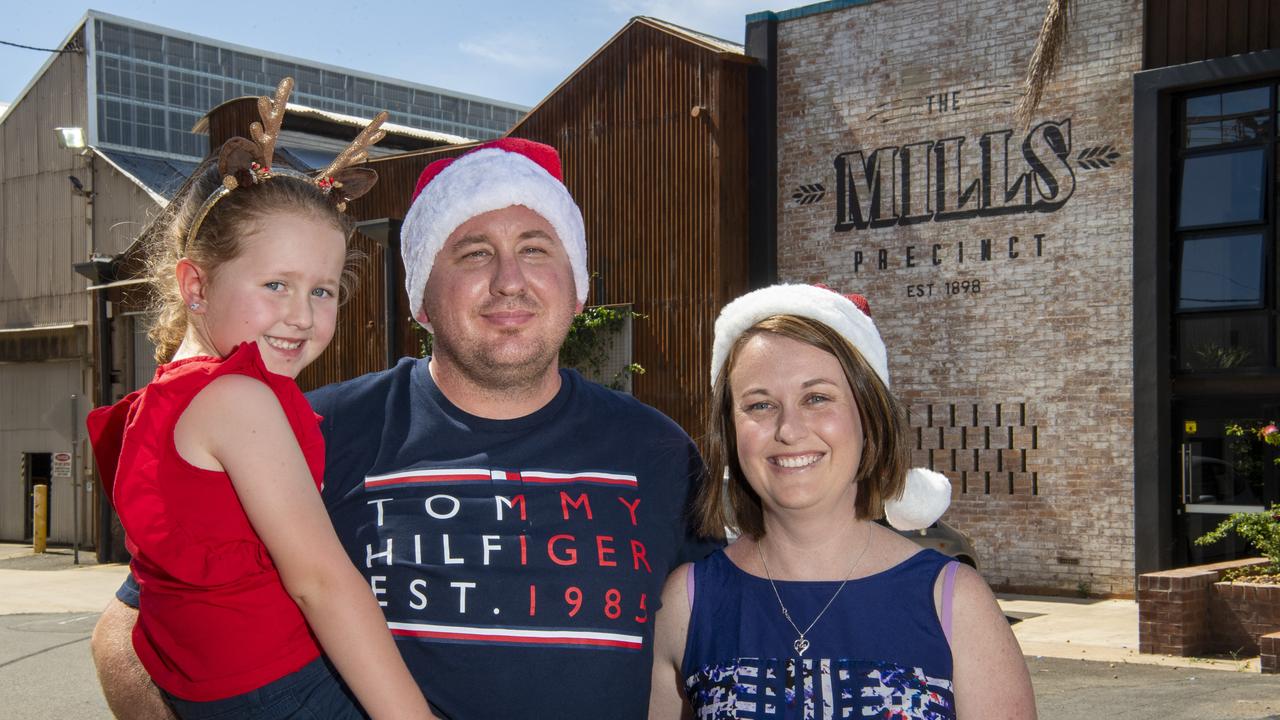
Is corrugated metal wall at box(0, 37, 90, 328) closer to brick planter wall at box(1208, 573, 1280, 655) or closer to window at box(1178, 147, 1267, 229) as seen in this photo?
window at box(1178, 147, 1267, 229)

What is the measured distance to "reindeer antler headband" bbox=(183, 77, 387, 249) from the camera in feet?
8.17

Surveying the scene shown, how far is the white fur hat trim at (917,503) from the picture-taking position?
301 cm

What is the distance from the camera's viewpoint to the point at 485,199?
2.91 m

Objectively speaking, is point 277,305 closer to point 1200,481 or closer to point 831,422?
point 831,422

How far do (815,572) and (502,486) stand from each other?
72 centimetres

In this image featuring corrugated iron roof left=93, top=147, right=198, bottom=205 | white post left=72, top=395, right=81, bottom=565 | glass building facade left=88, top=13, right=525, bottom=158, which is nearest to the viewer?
white post left=72, top=395, right=81, bottom=565

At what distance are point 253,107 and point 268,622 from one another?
19705mm

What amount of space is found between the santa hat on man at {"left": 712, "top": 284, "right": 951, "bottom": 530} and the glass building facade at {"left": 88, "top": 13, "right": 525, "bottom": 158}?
2035 centimetres

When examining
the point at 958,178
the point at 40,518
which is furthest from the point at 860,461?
the point at 40,518

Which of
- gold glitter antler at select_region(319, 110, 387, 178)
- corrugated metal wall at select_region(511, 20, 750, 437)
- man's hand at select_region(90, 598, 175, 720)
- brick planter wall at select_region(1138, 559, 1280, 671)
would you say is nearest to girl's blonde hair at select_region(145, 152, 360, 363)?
gold glitter antler at select_region(319, 110, 387, 178)

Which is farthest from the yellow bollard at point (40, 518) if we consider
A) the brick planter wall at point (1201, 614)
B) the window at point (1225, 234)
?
the brick planter wall at point (1201, 614)

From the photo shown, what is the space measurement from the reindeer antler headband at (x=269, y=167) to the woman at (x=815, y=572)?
0.90 m

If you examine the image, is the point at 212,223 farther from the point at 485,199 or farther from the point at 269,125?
the point at 485,199

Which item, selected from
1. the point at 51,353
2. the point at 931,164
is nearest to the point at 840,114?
the point at 931,164
